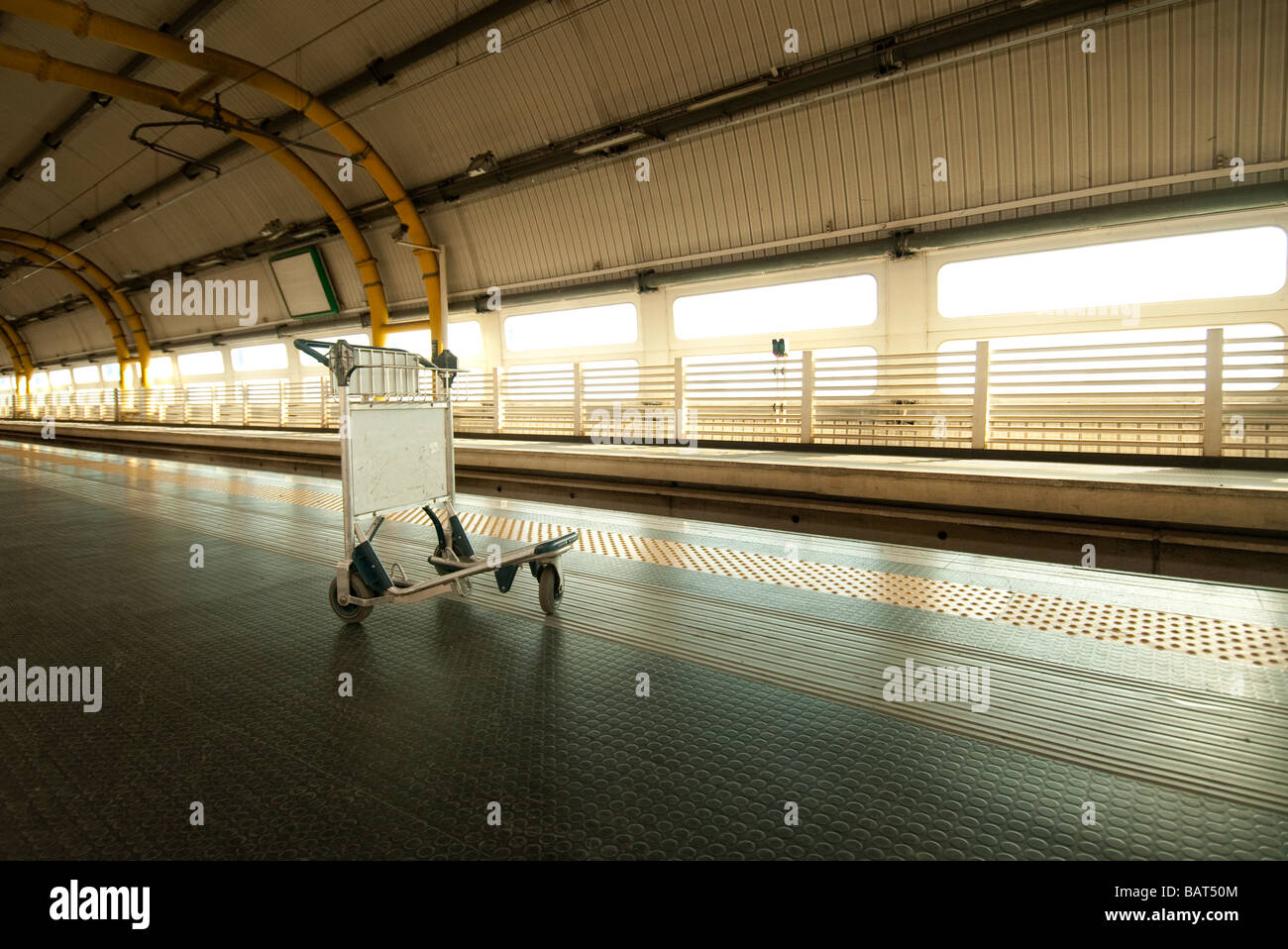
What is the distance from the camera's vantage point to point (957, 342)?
404 inches

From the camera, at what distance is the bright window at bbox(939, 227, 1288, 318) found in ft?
26.5

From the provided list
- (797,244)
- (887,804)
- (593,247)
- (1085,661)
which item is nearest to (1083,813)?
(887,804)

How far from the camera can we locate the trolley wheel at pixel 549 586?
10.3ft

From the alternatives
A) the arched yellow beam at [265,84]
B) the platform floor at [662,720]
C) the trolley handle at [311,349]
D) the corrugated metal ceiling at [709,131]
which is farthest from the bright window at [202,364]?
the trolley handle at [311,349]

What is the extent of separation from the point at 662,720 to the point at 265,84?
1564 cm

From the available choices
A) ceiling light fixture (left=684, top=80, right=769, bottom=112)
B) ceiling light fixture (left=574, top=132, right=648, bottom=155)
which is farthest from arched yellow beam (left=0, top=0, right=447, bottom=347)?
ceiling light fixture (left=684, top=80, right=769, bottom=112)

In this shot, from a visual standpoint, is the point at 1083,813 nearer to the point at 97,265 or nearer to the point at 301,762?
the point at 301,762

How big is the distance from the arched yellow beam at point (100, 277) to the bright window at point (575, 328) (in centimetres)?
1962

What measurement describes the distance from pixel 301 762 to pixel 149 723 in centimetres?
65

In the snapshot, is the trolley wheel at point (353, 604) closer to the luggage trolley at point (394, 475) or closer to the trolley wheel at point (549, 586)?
the luggage trolley at point (394, 475)

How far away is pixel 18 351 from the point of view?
1383 inches

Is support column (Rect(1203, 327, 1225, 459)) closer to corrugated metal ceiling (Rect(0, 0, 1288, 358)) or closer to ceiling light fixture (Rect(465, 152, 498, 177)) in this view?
corrugated metal ceiling (Rect(0, 0, 1288, 358))

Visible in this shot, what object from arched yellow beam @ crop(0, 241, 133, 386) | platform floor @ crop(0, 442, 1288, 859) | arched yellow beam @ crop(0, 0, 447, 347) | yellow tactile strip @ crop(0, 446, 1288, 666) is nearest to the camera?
platform floor @ crop(0, 442, 1288, 859)

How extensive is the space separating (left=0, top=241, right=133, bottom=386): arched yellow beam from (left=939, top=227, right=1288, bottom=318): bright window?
1231 inches
